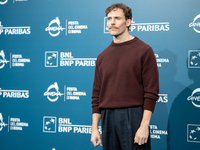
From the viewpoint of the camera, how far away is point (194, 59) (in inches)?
105

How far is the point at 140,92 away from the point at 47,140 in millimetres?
1830

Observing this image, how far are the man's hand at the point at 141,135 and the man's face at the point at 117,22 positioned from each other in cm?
73

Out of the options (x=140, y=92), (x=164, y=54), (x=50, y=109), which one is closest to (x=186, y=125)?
(x=164, y=54)

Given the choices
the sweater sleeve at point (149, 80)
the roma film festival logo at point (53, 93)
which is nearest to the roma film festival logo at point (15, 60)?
the roma film festival logo at point (53, 93)

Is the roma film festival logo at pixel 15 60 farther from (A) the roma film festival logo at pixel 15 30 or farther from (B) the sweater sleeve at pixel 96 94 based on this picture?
(B) the sweater sleeve at pixel 96 94

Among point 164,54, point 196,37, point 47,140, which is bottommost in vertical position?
point 47,140

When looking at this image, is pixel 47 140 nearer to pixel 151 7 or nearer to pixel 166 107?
pixel 166 107

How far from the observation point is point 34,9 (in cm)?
326

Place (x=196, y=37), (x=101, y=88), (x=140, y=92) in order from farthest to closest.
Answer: (x=196, y=37) < (x=101, y=88) < (x=140, y=92)

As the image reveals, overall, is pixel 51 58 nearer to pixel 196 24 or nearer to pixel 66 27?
pixel 66 27

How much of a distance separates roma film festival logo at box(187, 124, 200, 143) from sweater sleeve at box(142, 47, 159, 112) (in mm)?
1155

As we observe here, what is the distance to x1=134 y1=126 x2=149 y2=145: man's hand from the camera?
5.52 ft

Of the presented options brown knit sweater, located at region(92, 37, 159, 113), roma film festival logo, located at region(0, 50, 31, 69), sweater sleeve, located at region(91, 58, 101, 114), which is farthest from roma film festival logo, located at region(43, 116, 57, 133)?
brown knit sweater, located at region(92, 37, 159, 113)

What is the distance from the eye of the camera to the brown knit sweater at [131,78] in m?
1.76
